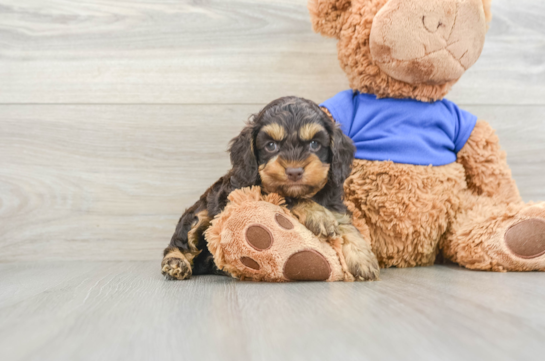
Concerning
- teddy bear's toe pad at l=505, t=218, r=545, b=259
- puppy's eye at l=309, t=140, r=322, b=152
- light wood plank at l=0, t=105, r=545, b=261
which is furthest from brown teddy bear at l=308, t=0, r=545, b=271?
light wood plank at l=0, t=105, r=545, b=261

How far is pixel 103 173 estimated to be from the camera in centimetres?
212

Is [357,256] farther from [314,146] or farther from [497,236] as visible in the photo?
[497,236]

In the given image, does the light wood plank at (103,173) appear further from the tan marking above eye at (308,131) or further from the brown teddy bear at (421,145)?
the tan marking above eye at (308,131)

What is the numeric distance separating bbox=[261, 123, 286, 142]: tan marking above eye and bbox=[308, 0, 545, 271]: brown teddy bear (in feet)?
1.22

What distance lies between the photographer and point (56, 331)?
Result: 2.93 feet

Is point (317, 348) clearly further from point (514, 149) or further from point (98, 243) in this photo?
point (514, 149)

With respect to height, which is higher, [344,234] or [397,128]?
[397,128]

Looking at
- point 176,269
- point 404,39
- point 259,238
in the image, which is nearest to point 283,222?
point 259,238

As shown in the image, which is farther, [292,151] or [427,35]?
[427,35]

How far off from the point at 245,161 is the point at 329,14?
70 cm

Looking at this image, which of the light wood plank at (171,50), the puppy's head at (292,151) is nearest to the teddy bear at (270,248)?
the puppy's head at (292,151)

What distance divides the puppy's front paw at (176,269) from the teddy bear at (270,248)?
0.63 feet

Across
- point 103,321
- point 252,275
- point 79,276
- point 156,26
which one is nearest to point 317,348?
point 103,321

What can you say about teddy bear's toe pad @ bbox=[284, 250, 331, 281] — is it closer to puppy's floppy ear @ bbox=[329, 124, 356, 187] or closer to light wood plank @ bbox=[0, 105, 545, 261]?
puppy's floppy ear @ bbox=[329, 124, 356, 187]
